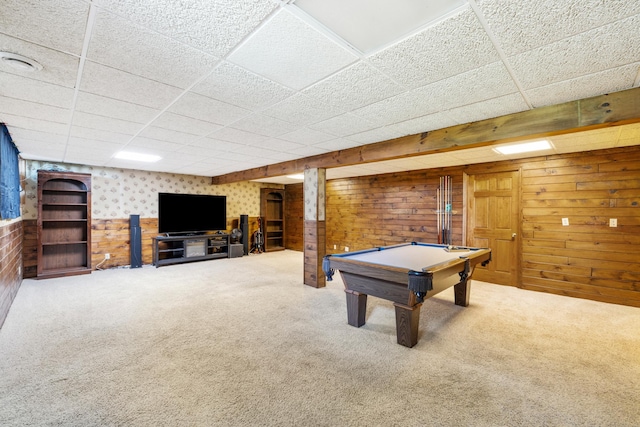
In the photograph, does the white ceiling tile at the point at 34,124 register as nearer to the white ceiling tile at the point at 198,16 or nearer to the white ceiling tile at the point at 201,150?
the white ceiling tile at the point at 201,150

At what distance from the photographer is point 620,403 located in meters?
1.95

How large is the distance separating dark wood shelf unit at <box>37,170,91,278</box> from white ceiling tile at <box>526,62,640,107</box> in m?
7.15

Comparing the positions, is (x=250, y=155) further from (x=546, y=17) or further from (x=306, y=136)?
(x=546, y=17)

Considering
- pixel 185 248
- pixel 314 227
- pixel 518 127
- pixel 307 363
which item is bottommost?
pixel 307 363

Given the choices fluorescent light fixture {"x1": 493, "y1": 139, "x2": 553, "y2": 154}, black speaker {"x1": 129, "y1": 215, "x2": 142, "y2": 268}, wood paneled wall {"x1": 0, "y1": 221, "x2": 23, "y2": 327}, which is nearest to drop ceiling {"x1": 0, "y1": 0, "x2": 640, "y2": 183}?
fluorescent light fixture {"x1": 493, "y1": 139, "x2": 553, "y2": 154}

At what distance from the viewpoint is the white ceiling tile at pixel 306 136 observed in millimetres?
3334

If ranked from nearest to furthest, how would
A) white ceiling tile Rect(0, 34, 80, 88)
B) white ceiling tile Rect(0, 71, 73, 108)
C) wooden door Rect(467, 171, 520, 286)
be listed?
white ceiling tile Rect(0, 34, 80, 88), white ceiling tile Rect(0, 71, 73, 108), wooden door Rect(467, 171, 520, 286)

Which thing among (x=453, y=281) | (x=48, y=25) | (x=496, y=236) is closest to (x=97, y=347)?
(x=48, y=25)

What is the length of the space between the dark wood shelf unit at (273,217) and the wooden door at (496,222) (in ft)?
18.4

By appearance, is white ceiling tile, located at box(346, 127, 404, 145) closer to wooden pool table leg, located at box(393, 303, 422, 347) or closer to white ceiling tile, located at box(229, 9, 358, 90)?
white ceiling tile, located at box(229, 9, 358, 90)

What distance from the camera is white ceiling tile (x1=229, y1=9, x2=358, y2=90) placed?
4.83ft

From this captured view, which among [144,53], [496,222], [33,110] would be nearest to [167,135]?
[33,110]

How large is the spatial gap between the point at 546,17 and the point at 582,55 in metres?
0.58

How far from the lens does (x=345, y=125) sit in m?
3.10
